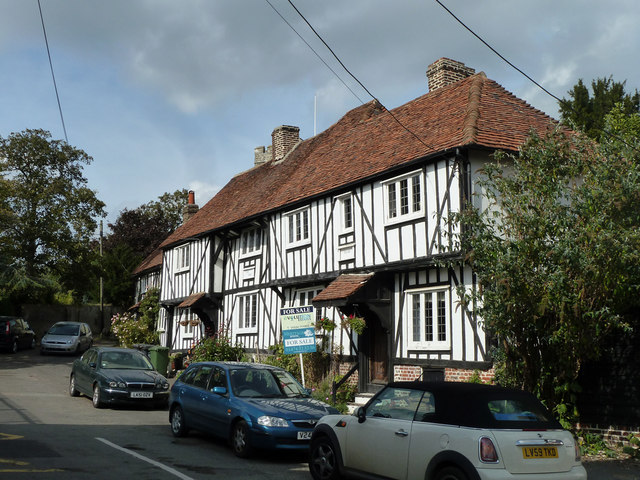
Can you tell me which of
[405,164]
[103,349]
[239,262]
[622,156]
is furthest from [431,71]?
[103,349]

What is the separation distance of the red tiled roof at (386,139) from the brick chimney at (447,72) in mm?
536

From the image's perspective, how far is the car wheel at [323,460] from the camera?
25.8 feet

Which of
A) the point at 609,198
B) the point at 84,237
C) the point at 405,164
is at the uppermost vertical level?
the point at 84,237

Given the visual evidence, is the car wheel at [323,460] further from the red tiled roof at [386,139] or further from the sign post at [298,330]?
the sign post at [298,330]

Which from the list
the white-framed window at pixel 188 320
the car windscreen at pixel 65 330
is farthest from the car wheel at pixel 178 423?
the car windscreen at pixel 65 330

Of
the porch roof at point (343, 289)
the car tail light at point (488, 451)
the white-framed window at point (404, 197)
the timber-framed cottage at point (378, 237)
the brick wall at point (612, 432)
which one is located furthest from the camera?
the porch roof at point (343, 289)

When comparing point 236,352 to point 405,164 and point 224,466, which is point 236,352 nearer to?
point 405,164

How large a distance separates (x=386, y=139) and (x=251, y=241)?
7.23 metres

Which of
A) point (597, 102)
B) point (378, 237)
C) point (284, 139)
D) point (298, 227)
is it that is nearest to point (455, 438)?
point (378, 237)

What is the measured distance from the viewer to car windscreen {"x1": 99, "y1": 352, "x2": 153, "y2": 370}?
1611 cm

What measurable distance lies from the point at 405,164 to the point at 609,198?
656cm

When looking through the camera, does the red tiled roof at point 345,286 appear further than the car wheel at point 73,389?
No

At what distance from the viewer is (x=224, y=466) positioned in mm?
8914

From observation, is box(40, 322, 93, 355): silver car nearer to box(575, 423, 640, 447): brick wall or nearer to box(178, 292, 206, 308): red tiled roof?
box(178, 292, 206, 308): red tiled roof
